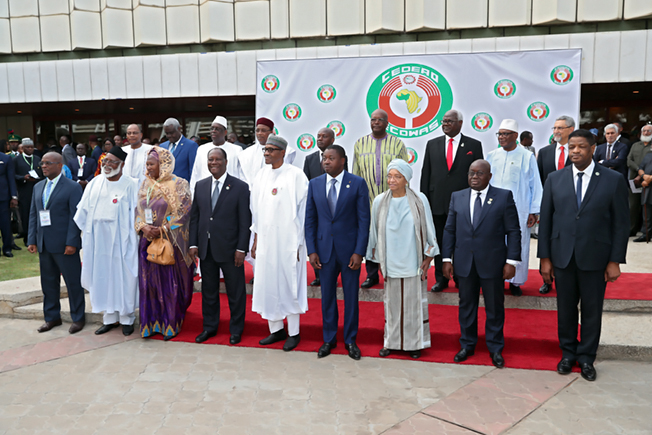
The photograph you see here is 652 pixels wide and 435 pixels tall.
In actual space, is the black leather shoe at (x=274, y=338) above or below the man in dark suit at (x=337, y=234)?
below

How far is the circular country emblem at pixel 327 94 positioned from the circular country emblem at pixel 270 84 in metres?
0.82

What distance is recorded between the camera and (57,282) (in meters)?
5.75

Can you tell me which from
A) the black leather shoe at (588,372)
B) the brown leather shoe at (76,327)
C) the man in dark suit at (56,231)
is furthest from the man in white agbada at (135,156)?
the black leather shoe at (588,372)

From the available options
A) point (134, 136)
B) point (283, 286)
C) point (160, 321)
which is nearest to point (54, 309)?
point (160, 321)

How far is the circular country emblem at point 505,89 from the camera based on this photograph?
8656 millimetres

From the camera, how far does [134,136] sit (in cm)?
666

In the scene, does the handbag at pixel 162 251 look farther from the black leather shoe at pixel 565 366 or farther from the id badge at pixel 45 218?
the black leather shoe at pixel 565 366

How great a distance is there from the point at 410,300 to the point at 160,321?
2.61 metres

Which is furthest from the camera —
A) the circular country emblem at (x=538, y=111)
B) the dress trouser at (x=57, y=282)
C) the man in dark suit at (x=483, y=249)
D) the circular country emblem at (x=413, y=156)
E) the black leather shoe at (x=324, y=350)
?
the circular country emblem at (x=413, y=156)

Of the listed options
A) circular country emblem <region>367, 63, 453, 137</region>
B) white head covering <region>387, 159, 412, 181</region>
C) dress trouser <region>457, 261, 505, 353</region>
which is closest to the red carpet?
dress trouser <region>457, 261, 505, 353</region>

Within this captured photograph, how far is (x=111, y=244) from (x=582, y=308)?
4624mm

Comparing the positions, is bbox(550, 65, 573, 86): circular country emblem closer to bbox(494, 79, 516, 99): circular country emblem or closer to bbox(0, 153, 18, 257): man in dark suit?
bbox(494, 79, 516, 99): circular country emblem

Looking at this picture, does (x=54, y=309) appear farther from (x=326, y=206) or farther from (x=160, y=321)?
(x=326, y=206)

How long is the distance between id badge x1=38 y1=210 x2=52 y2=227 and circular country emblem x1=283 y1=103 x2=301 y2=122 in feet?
16.1
